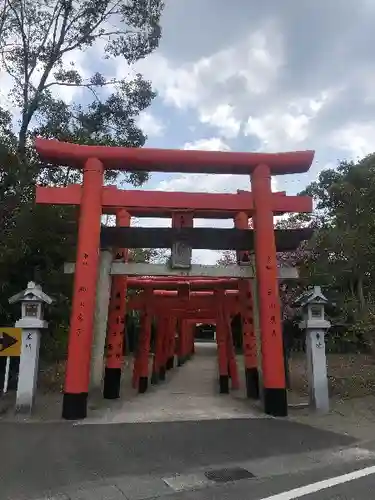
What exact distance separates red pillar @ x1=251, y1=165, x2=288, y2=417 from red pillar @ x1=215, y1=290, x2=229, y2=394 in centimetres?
491

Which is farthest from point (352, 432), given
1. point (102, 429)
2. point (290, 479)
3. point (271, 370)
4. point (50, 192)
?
point (50, 192)

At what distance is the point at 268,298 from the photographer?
9.16 metres

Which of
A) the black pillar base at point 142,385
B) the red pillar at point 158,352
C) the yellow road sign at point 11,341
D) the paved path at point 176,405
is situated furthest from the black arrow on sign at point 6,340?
the red pillar at point 158,352

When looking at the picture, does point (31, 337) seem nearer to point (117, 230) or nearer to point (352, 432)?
point (117, 230)

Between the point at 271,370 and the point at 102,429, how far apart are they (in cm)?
338

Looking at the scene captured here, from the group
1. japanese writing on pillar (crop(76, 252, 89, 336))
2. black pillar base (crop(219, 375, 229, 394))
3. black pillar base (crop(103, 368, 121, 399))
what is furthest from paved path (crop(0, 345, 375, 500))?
black pillar base (crop(219, 375, 229, 394))

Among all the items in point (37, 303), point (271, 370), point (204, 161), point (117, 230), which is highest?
point (204, 161)

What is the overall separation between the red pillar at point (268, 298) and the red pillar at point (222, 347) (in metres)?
4.91

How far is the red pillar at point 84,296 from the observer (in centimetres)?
843

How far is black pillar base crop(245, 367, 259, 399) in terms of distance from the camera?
1225 centimetres

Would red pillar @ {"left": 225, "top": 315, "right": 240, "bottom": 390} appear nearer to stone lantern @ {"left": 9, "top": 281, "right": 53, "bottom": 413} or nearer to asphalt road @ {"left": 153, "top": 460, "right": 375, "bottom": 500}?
stone lantern @ {"left": 9, "top": 281, "right": 53, "bottom": 413}

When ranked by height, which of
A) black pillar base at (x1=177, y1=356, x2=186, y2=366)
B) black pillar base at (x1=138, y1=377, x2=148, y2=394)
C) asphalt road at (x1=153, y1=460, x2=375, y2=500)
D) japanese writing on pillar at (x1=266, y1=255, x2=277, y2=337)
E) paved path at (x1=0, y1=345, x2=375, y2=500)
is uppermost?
japanese writing on pillar at (x1=266, y1=255, x2=277, y2=337)

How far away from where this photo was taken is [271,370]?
885 centimetres

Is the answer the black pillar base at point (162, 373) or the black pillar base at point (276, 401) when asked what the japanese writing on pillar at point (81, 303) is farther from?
the black pillar base at point (162, 373)
